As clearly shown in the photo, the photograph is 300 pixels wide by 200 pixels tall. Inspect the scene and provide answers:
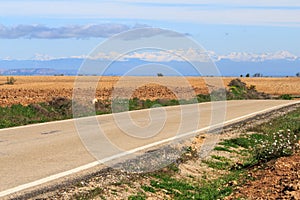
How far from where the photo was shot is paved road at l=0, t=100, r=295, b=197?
1084 centimetres

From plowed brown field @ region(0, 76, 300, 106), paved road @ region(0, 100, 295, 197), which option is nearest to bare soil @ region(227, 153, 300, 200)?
paved road @ region(0, 100, 295, 197)

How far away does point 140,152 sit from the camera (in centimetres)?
1351

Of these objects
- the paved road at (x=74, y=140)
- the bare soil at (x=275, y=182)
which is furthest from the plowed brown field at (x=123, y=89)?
the bare soil at (x=275, y=182)

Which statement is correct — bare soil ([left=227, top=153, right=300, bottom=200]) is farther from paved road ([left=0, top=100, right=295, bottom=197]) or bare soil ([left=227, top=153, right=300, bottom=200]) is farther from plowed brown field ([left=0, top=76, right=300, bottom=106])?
plowed brown field ([left=0, top=76, right=300, bottom=106])

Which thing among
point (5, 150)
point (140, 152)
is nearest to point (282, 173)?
point (140, 152)

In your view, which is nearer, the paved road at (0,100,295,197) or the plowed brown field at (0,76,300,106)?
the paved road at (0,100,295,197)

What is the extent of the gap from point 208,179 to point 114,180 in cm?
267

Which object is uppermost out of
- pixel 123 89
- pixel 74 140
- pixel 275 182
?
pixel 123 89

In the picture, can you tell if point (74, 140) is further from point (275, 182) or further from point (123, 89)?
point (123, 89)

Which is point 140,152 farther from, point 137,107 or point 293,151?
point 137,107

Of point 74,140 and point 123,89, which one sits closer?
point 74,140

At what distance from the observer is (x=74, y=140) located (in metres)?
15.5

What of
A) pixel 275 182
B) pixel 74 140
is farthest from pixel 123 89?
pixel 275 182

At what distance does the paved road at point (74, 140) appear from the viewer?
10.8 m
